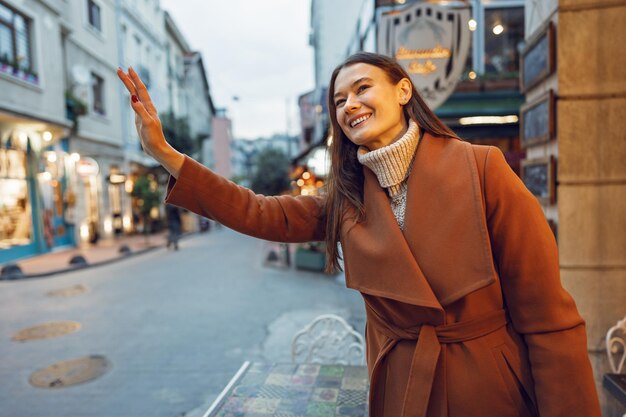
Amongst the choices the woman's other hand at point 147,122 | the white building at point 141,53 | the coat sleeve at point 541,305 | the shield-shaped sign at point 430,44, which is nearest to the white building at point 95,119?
the white building at point 141,53

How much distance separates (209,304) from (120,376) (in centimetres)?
309

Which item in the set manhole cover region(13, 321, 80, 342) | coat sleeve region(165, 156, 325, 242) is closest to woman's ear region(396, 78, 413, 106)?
coat sleeve region(165, 156, 325, 242)

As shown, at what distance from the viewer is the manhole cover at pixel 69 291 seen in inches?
344

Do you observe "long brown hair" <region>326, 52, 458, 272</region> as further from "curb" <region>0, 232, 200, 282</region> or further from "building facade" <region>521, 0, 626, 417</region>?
"curb" <region>0, 232, 200, 282</region>

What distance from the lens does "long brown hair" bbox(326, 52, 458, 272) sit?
60.9 inches

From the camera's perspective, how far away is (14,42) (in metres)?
12.8

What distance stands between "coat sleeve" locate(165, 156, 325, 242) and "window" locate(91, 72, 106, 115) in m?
19.3

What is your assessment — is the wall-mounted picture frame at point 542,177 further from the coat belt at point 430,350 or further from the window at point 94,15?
the window at point 94,15

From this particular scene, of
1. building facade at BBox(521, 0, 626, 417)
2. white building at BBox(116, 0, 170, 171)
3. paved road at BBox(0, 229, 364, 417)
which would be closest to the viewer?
building facade at BBox(521, 0, 626, 417)

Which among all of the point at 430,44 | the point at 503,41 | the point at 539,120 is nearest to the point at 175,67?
the point at 503,41

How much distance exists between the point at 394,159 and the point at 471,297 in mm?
509

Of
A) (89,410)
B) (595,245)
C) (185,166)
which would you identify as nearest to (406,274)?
(185,166)

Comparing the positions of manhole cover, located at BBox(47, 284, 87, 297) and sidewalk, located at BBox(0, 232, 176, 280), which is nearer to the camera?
manhole cover, located at BBox(47, 284, 87, 297)

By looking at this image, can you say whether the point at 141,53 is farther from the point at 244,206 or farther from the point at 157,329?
the point at 244,206
